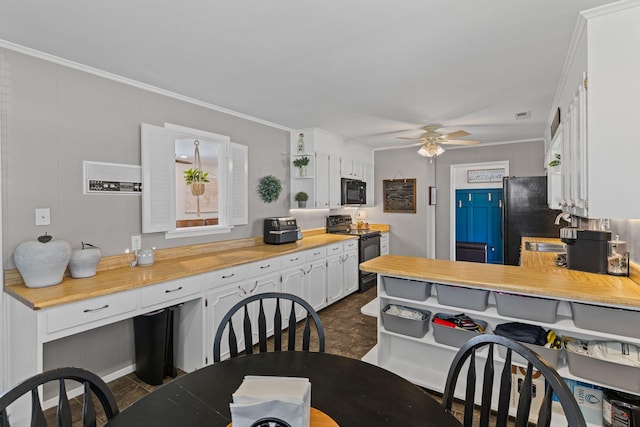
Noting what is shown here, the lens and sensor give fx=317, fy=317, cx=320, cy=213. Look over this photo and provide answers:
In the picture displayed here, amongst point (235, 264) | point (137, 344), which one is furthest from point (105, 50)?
point (137, 344)

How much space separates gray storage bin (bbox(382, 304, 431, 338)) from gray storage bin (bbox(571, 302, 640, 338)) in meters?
0.89

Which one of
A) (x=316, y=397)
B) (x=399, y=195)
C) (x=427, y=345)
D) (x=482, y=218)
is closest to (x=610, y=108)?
(x=427, y=345)

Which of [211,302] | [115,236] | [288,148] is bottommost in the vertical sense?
[211,302]

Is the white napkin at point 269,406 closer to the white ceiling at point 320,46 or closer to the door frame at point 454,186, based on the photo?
the white ceiling at point 320,46

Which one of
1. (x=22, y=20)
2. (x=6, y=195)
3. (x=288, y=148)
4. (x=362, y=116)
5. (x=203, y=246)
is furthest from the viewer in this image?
(x=288, y=148)

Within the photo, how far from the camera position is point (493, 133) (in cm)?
465

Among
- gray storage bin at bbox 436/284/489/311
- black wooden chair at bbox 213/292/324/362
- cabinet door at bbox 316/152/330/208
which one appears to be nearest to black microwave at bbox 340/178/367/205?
cabinet door at bbox 316/152/330/208

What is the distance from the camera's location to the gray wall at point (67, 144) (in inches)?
82.0

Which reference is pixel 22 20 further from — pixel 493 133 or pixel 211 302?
pixel 493 133

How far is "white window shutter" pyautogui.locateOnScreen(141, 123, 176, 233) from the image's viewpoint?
2.74 m

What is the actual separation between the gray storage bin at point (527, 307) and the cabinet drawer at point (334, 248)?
2.33 metres

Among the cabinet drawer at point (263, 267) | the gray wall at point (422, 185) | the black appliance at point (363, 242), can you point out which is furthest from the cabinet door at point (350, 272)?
the gray wall at point (422, 185)

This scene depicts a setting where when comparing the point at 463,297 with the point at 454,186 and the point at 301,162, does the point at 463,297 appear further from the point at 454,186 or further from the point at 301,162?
the point at 454,186

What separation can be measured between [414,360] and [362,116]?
2.67 meters
